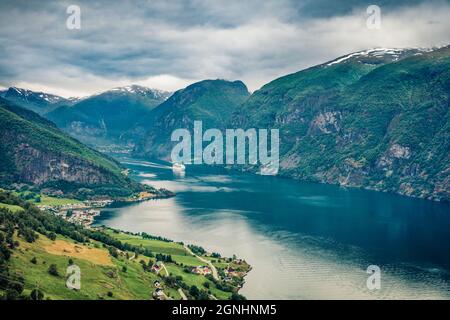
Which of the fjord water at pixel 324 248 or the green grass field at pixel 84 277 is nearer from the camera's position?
the green grass field at pixel 84 277

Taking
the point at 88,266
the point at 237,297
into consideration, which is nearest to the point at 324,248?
the point at 237,297

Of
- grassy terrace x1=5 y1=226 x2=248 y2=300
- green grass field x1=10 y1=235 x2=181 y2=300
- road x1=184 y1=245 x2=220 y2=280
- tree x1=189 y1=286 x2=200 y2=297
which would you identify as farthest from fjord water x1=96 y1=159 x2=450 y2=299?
green grass field x1=10 y1=235 x2=181 y2=300

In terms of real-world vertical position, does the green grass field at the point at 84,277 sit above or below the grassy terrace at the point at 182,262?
above

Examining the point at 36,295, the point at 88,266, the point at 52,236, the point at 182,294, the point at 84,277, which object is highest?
the point at 52,236

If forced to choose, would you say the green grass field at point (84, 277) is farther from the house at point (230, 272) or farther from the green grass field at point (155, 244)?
the green grass field at point (155, 244)

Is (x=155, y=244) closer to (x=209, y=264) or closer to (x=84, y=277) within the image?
(x=209, y=264)

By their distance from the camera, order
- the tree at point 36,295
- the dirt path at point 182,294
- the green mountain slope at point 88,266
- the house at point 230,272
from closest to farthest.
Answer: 1. the tree at point 36,295
2. the green mountain slope at point 88,266
3. the dirt path at point 182,294
4. the house at point 230,272

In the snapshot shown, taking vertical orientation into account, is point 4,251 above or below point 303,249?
above

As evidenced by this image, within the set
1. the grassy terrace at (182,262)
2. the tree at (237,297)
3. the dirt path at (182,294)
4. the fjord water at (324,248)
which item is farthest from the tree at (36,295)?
the fjord water at (324,248)

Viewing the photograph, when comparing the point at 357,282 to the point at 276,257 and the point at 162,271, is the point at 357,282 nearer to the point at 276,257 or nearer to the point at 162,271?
the point at 276,257

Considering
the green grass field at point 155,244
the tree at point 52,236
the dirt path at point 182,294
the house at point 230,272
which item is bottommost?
the house at point 230,272
